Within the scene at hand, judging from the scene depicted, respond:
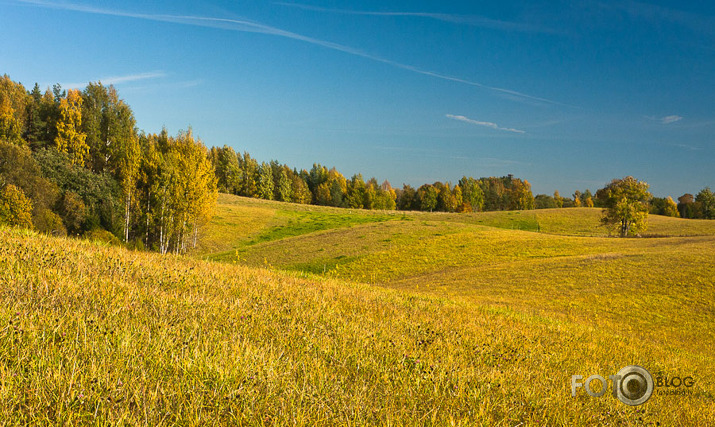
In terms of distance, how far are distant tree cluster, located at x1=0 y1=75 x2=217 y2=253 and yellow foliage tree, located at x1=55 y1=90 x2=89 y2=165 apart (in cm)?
15

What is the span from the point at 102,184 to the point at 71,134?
20230 mm

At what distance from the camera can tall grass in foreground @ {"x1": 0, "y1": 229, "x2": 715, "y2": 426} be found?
2.24 m

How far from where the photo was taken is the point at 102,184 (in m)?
55.2

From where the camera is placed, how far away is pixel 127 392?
7.31 feet

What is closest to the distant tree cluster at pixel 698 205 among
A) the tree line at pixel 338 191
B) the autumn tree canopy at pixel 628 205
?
the tree line at pixel 338 191

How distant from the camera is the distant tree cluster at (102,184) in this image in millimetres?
41281

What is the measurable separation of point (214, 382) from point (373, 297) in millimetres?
5269

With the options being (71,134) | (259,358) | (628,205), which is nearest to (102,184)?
(71,134)

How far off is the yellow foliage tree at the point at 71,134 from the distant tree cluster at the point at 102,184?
0.48 feet

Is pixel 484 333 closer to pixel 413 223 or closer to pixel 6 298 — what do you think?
pixel 6 298

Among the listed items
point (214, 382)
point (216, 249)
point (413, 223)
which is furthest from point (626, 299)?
point (216, 249)

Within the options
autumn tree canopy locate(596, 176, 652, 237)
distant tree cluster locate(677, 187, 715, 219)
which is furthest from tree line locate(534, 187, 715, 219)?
autumn tree canopy locate(596, 176, 652, 237)

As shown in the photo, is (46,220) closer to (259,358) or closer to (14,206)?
(14,206)

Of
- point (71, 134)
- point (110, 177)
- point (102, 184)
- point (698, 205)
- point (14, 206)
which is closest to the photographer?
point (14, 206)
